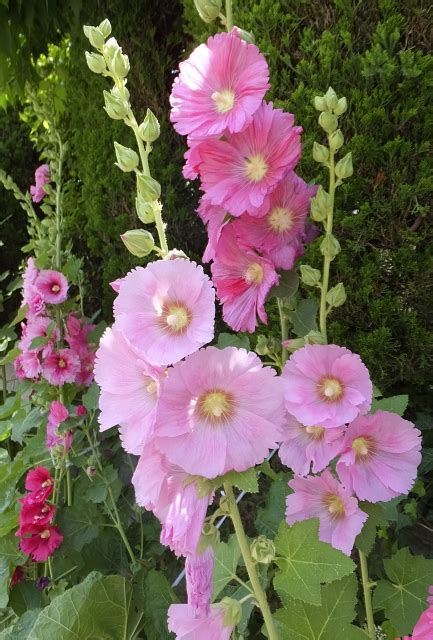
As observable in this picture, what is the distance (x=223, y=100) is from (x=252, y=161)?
82mm

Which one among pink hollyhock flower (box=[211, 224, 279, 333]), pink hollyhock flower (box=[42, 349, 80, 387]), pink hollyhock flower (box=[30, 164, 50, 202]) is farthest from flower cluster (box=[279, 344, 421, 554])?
pink hollyhock flower (box=[30, 164, 50, 202])

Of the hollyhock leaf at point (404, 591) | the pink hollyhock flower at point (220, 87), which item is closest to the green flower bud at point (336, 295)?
the pink hollyhock flower at point (220, 87)

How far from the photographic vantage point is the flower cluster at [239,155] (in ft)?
2.40

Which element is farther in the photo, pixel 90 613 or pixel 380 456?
pixel 90 613

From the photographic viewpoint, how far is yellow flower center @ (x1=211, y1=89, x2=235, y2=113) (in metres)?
0.74

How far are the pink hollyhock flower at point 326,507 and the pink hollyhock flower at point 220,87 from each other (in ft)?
1.56

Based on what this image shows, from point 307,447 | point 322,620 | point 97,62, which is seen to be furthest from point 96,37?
point 322,620

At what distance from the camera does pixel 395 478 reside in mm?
800

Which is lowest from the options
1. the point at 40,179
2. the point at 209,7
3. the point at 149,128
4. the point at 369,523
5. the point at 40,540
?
the point at 40,540

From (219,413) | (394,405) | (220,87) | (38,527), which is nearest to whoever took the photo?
(219,413)

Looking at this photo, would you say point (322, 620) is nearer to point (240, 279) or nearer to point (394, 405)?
point (394, 405)

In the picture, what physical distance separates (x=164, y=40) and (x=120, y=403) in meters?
1.90

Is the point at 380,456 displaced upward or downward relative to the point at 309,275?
downward

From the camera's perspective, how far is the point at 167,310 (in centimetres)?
67
